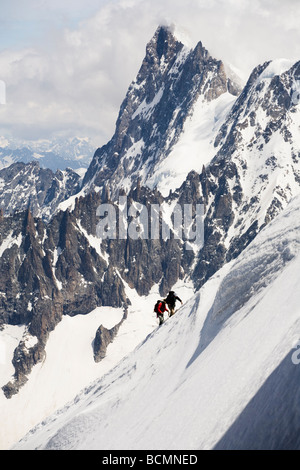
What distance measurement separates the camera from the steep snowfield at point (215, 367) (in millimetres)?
24547

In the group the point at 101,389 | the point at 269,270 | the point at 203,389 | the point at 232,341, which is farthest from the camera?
the point at 101,389

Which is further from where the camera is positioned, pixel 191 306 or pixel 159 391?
pixel 191 306

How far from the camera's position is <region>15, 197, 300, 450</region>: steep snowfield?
966 inches

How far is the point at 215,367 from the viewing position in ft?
100

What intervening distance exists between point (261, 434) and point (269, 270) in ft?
50.4

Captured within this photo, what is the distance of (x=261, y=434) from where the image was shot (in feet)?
69.6

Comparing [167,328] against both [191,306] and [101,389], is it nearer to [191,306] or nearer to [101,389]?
[191,306]

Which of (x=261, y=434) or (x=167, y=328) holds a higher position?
(x=167, y=328)

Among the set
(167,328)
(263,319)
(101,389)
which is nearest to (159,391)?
(263,319)

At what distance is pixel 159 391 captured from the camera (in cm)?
3738
